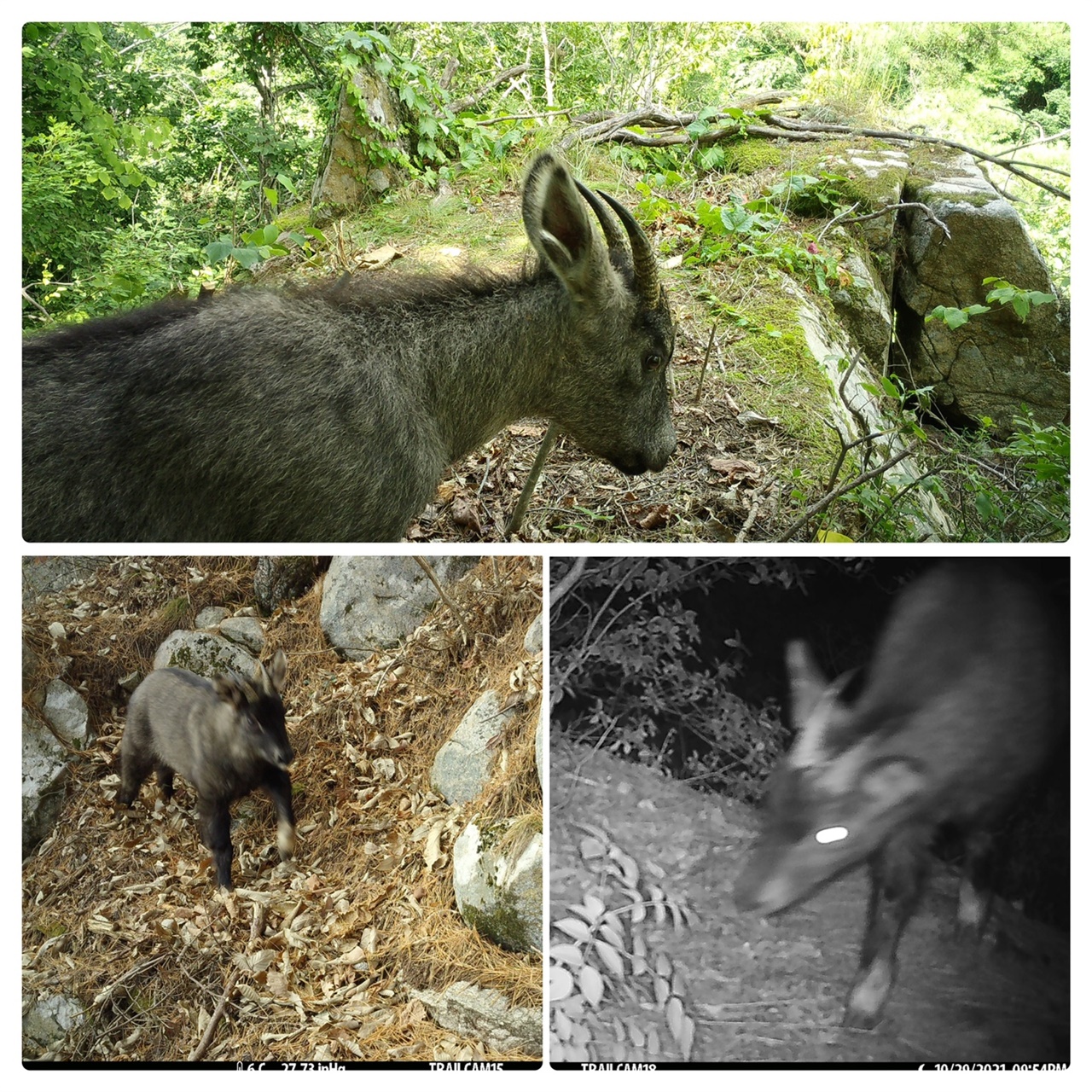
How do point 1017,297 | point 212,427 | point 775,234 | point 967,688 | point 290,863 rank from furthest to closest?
point 775,234 → point 967,688 → point 1017,297 → point 290,863 → point 212,427

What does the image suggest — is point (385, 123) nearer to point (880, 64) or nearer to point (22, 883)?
→ point (880, 64)

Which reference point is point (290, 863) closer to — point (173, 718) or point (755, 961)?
point (173, 718)

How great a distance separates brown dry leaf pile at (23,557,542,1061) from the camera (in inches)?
97.5

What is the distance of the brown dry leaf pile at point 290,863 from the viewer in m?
2.48

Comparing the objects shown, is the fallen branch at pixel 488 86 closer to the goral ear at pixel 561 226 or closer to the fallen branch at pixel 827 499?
the goral ear at pixel 561 226

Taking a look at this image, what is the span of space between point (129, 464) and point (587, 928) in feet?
6.05

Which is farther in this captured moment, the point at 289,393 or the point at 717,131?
the point at 717,131

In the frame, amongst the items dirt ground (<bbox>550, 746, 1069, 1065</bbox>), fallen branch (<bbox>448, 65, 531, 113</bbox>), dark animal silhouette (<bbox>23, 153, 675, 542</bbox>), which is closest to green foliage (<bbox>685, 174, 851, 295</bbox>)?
dark animal silhouette (<bbox>23, 153, 675, 542</bbox>)

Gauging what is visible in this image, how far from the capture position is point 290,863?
8.32 ft

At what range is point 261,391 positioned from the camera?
7.97 ft

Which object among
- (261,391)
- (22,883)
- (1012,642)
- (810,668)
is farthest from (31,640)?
(1012,642)

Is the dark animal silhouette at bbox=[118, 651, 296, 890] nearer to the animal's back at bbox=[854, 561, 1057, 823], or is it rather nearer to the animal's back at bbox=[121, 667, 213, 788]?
the animal's back at bbox=[121, 667, 213, 788]

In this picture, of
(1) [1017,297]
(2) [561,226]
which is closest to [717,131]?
(2) [561,226]

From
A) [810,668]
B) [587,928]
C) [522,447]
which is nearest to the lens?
[587,928]
